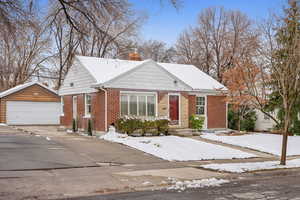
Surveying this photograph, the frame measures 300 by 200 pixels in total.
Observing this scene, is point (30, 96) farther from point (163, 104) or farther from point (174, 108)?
point (174, 108)

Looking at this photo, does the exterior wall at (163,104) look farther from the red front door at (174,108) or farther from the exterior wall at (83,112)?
the exterior wall at (83,112)

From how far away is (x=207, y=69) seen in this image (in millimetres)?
41625

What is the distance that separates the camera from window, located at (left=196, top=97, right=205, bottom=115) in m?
24.8

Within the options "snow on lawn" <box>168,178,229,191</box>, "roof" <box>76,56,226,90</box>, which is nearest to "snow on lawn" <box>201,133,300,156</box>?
"roof" <box>76,56,226,90</box>

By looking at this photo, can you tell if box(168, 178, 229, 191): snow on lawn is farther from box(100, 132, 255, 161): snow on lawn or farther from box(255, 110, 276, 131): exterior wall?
box(255, 110, 276, 131): exterior wall

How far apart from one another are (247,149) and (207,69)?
24.0 meters

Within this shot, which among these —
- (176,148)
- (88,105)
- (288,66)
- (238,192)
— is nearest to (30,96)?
(88,105)

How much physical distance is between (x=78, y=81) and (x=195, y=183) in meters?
15.5

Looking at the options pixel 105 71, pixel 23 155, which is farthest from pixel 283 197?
pixel 105 71

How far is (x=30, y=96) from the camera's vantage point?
32438mm

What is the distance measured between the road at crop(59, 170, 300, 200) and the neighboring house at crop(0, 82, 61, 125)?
25.6 metres

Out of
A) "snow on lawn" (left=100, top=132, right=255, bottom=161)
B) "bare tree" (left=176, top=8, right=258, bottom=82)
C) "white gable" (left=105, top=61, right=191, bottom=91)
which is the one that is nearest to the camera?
"snow on lawn" (left=100, top=132, right=255, bottom=161)

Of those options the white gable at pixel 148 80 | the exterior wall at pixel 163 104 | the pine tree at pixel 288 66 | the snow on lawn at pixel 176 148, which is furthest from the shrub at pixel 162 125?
the pine tree at pixel 288 66

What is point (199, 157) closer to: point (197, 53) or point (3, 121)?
point (3, 121)
